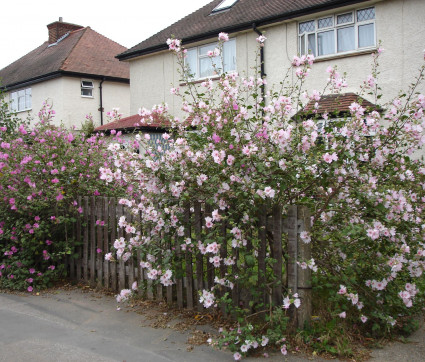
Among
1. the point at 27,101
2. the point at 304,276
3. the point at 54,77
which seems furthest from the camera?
the point at 27,101

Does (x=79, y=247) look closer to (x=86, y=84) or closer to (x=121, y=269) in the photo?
(x=121, y=269)

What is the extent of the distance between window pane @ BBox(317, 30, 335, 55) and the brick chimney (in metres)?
21.1

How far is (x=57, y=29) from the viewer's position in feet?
96.2

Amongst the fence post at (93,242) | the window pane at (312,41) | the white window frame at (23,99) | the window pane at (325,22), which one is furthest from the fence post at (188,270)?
the white window frame at (23,99)

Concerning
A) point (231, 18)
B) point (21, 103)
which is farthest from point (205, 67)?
point (21, 103)

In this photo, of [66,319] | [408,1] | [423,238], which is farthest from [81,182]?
[408,1]

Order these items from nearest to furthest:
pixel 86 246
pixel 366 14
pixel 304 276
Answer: pixel 304 276 → pixel 86 246 → pixel 366 14

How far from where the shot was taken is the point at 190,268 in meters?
4.74

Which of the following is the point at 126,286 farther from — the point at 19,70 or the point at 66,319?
the point at 19,70

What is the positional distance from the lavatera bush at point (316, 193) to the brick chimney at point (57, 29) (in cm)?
2800

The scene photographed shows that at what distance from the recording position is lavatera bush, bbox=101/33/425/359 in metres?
3.82

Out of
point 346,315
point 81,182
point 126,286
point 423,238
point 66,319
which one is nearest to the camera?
point 423,238

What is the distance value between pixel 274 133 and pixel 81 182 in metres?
3.26

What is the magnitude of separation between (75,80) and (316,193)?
70.6 ft
